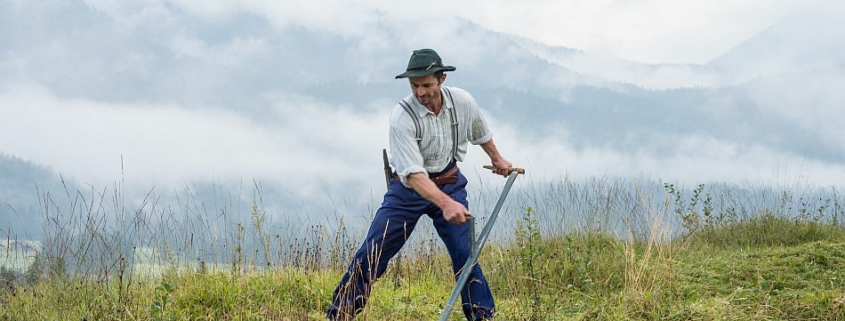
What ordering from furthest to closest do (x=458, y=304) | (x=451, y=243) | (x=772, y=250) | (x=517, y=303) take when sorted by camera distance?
(x=772, y=250) < (x=458, y=304) < (x=517, y=303) < (x=451, y=243)

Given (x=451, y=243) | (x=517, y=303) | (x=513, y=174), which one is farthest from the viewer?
(x=517, y=303)

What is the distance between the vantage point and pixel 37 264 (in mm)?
6762

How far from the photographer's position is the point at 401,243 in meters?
4.95

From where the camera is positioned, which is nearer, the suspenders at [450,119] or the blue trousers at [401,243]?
the suspenders at [450,119]

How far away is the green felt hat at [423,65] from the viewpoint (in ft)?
14.9

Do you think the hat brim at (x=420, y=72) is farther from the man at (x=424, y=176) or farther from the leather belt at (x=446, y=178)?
the leather belt at (x=446, y=178)

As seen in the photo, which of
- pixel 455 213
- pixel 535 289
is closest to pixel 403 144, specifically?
pixel 455 213

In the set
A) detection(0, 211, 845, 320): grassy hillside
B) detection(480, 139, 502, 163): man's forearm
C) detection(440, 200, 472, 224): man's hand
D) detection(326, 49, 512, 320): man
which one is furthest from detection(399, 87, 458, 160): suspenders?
detection(0, 211, 845, 320): grassy hillside

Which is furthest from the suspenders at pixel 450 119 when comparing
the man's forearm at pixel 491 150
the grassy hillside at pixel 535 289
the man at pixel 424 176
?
the grassy hillside at pixel 535 289

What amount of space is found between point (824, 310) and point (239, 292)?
3.75 metres

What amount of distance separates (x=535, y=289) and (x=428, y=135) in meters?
1.40

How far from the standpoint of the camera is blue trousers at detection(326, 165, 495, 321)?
4.85 m

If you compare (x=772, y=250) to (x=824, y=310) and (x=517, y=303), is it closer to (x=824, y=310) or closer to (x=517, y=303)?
(x=824, y=310)

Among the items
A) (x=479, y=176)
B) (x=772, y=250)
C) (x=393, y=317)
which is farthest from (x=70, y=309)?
(x=772, y=250)
